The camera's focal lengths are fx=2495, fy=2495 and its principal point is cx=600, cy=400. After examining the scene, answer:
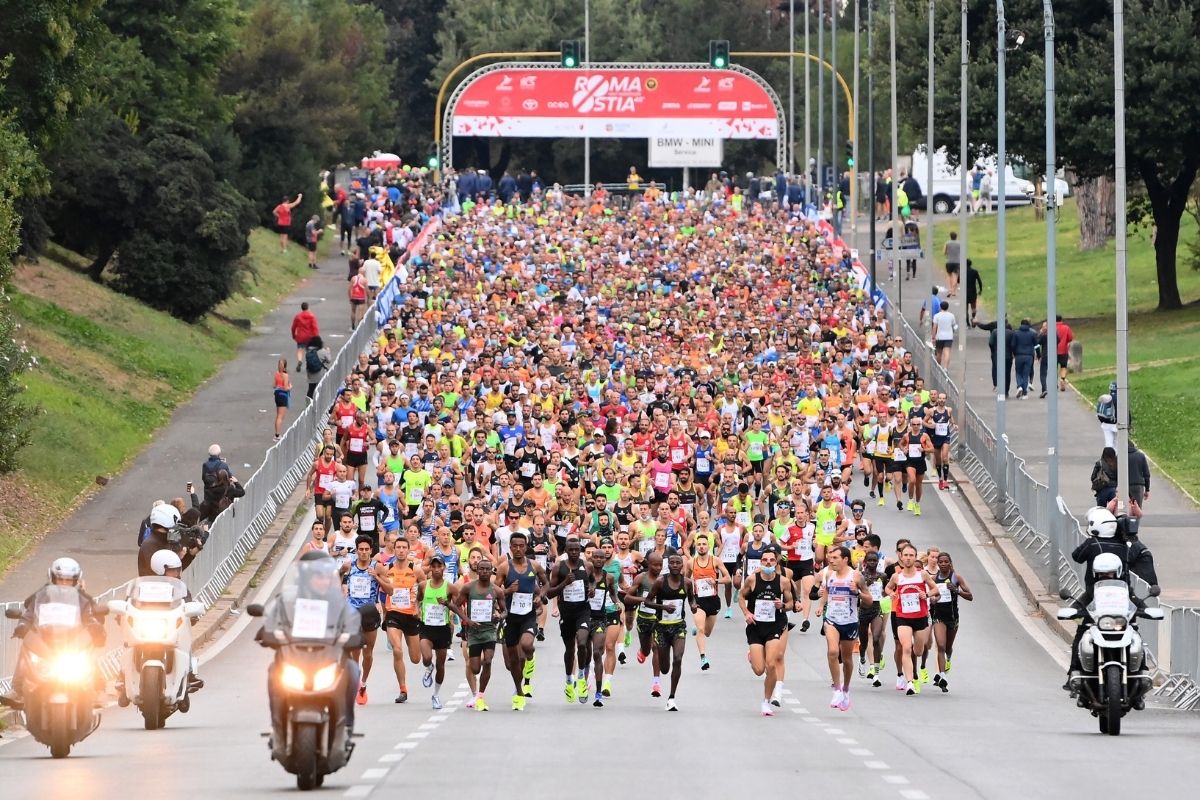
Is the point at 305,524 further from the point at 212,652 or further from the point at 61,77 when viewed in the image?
the point at 61,77

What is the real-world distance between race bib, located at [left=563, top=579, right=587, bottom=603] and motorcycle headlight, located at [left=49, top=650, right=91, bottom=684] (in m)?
5.27

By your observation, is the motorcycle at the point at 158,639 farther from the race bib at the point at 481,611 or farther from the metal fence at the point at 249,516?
the race bib at the point at 481,611

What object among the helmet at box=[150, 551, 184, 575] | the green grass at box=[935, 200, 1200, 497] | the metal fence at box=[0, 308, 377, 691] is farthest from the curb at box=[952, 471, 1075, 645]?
the helmet at box=[150, 551, 184, 575]

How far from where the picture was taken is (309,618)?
14867mm

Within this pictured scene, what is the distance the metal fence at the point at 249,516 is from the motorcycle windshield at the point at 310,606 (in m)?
6.61

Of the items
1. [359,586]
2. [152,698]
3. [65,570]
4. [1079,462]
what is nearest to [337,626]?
[65,570]

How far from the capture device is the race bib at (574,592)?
21609 mm

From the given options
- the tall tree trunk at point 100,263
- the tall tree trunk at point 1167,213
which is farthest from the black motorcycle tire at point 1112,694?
the tall tree trunk at point 1167,213

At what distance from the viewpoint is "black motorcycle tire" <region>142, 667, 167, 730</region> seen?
62.5ft

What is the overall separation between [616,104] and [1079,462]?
4417 cm

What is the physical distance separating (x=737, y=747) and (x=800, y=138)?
8965 cm

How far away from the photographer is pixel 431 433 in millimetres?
35188

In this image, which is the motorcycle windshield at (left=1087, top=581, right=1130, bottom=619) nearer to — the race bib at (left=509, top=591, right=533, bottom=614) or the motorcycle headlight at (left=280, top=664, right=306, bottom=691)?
the race bib at (left=509, top=591, right=533, bottom=614)

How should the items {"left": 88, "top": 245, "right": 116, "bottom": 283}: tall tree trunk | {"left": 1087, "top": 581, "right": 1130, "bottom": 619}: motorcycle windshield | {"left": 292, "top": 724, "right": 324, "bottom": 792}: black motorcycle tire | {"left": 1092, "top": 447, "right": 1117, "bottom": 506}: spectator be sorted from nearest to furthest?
{"left": 292, "top": 724, "right": 324, "bottom": 792}: black motorcycle tire → {"left": 1087, "top": 581, "right": 1130, "bottom": 619}: motorcycle windshield → {"left": 1092, "top": 447, "right": 1117, "bottom": 506}: spectator → {"left": 88, "top": 245, "right": 116, "bottom": 283}: tall tree trunk
